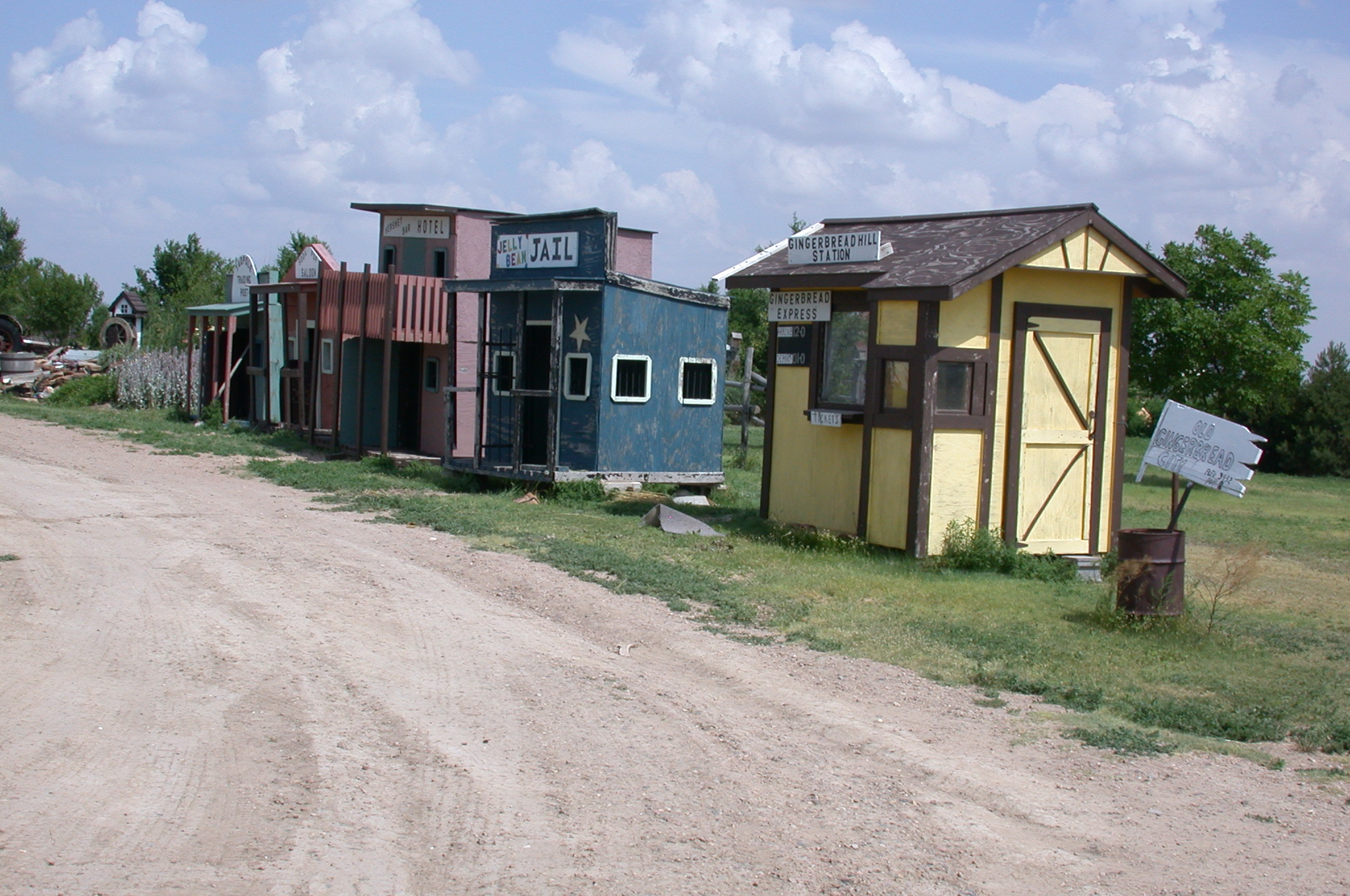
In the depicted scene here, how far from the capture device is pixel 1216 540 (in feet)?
52.5

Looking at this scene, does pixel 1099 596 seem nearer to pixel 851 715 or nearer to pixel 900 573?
pixel 900 573

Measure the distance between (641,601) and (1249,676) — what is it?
4.58m

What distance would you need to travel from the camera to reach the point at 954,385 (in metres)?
11.8

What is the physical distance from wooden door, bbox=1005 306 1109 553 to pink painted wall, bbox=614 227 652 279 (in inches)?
368

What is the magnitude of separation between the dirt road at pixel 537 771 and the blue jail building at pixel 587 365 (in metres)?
7.21

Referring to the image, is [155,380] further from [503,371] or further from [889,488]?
[889,488]

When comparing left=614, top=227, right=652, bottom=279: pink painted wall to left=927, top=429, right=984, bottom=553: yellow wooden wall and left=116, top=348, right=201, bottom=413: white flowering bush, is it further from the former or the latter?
left=116, top=348, right=201, bottom=413: white flowering bush

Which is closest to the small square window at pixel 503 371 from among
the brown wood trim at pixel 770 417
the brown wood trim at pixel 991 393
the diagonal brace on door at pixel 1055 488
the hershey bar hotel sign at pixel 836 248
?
the brown wood trim at pixel 770 417

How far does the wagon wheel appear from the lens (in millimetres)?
40906

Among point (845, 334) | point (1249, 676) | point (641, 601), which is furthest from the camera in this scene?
point (845, 334)

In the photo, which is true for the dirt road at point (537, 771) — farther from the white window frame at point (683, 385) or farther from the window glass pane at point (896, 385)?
the white window frame at point (683, 385)

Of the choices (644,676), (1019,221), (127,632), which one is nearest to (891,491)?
(1019,221)

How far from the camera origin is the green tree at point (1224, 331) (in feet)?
83.7

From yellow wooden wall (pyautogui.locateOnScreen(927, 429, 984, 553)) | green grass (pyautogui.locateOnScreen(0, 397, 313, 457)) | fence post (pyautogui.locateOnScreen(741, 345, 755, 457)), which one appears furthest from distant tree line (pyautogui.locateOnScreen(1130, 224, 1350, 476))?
green grass (pyautogui.locateOnScreen(0, 397, 313, 457))
